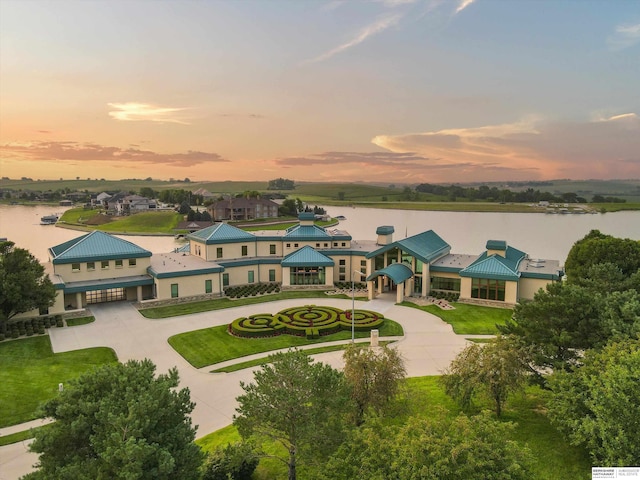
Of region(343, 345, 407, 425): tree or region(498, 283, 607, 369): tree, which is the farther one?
region(498, 283, 607, 369): tree

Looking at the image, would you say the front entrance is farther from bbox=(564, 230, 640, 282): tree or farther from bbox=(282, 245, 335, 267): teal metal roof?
bbox=(564, 230, 640, 282): tree

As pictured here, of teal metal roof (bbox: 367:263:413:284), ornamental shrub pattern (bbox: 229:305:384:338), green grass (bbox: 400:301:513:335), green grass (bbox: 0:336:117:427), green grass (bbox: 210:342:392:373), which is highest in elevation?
teal metal roof (bbox: 367:263:413:284)

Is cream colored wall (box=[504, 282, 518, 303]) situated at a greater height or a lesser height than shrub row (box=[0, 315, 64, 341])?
greater

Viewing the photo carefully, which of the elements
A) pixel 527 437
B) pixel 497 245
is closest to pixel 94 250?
pixel 527 437

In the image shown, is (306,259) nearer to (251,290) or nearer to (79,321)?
(251,290)

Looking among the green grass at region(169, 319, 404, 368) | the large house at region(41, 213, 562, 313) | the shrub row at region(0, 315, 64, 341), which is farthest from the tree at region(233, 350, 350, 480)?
the shrub row at region(0, 315, 64, 341)

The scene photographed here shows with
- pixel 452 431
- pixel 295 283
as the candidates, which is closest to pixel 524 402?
pixel 452 431

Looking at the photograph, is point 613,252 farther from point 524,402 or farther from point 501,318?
point 524,402

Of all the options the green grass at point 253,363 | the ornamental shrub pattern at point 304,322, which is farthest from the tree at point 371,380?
the ornamental shrub pattern at point 304,322

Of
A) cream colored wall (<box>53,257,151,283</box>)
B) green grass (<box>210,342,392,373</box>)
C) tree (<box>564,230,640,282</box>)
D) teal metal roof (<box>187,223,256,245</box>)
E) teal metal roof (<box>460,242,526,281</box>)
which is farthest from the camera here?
teal metal roof (<box>187,223,256,245</box>)
